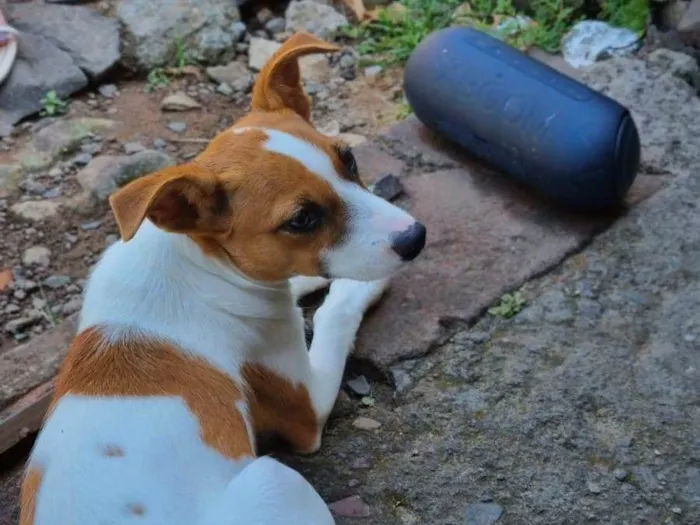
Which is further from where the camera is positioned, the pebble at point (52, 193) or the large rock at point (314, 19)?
the large rock at point (314, 19)

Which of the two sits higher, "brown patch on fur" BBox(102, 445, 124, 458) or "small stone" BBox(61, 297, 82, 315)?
"brown patch on fur" BBox(102, 445, 124, 458)

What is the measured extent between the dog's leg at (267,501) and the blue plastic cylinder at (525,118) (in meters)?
1.74

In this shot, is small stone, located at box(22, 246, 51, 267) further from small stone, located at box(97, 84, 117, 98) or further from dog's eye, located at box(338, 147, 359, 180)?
dog's eye, located at box(338, 147, 359, 180)

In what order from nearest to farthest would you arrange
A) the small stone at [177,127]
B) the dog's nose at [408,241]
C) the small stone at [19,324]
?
the dog's nose at [408,241] < the small stone at [19,324] < the small stone at [177,127]

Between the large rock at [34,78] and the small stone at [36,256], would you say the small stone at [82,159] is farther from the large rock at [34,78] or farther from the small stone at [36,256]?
the small stone at [36,256]

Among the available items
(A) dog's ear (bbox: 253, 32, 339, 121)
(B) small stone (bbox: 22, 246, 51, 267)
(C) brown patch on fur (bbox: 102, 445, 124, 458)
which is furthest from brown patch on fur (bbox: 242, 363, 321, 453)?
(B) small stone (bbox: 22, 246, 51, 267)

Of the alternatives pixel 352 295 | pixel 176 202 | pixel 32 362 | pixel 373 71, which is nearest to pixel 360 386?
pixel 352 295

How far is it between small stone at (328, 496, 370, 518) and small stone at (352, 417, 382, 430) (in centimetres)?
29

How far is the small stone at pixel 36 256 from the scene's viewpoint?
4.35 meters

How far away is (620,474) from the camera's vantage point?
10.1 feet

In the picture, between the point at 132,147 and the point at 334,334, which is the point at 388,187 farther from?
the point at 132,147

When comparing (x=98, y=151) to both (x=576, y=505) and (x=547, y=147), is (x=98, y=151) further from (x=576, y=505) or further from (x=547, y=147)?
(x=576, y=505)

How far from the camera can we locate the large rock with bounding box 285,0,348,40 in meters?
5.66

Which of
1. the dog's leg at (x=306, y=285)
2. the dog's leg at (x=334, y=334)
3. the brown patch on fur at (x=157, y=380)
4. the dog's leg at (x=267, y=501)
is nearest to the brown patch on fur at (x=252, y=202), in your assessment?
the brown patch on fur at (x=157, y=380)
